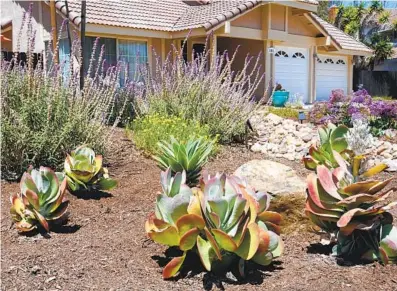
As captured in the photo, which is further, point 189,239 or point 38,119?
point 38,119

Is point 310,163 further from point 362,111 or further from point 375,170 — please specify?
point 362,111

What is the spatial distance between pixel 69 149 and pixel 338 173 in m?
3.21

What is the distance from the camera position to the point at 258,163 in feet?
14.1

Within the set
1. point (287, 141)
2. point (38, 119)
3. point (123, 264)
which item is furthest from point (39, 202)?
point (287, 141)

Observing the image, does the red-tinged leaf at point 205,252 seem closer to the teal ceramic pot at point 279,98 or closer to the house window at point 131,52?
the house window at point 131,52

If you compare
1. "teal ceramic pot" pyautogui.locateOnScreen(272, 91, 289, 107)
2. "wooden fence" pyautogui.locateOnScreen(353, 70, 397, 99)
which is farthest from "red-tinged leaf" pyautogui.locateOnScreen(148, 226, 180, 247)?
"wooden fence" pyautogui.locateOnScreen(353, 70, 397, 99)

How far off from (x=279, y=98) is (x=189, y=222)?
46.6ft

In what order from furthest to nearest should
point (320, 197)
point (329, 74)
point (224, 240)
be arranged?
point (329, 74) → point (320, 197) → point (224, 240)

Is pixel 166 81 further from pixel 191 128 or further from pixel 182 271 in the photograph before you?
pixel 182 271

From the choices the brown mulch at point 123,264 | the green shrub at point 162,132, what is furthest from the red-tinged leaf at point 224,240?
the green shrub at point 162,132

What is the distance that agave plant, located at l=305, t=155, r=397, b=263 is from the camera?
3.17 m

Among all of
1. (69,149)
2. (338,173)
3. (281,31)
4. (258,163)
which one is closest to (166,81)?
(69,149)

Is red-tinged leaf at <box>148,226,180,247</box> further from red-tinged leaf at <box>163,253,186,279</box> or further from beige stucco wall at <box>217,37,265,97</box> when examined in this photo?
beige stucco wall at <box>217,37,265,97</box>

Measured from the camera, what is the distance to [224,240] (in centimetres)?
284
